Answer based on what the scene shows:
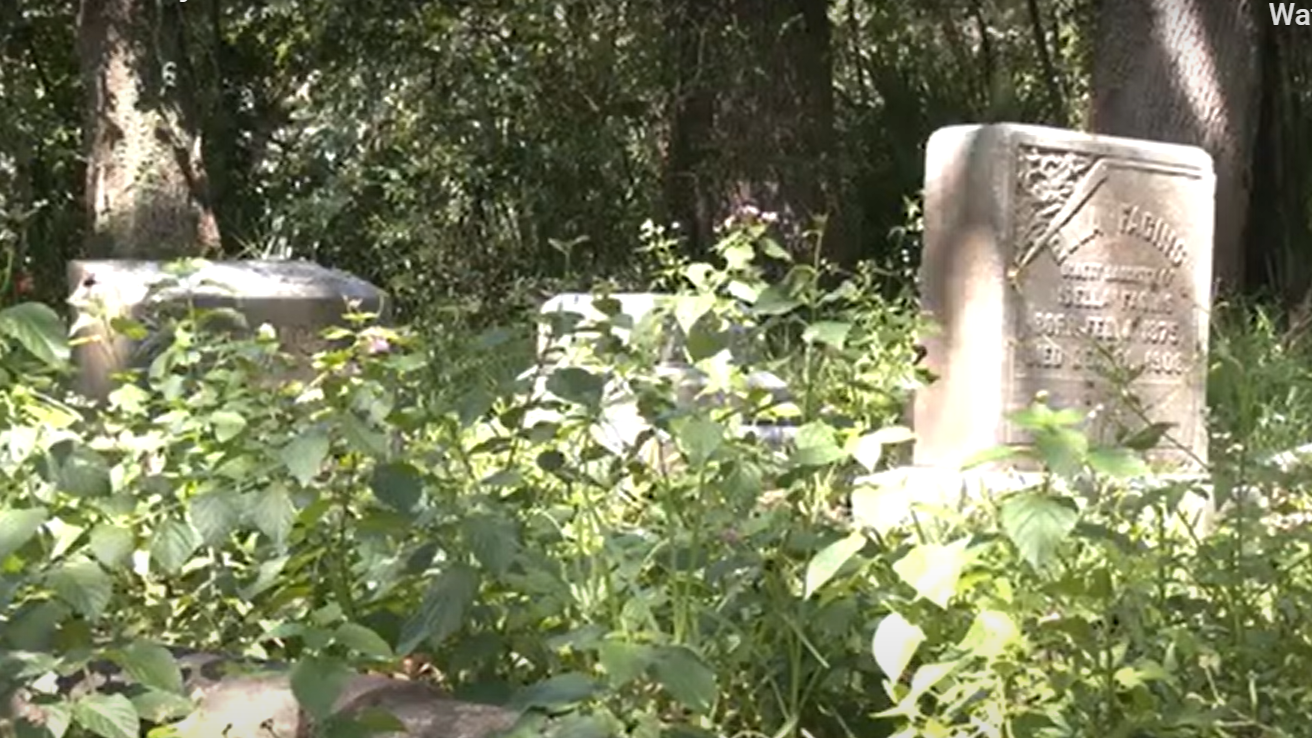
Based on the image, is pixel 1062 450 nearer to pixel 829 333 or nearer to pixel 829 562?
pixel 829 562

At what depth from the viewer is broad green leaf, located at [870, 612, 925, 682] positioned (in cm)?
250

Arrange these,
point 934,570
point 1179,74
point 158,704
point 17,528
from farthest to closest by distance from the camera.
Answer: point 1179,74
point 17,528
point 934,570
point 158,704

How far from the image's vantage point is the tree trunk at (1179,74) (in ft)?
33.1

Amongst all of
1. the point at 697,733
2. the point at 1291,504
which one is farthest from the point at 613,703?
the point at 1291,504

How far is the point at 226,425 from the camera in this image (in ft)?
11.6

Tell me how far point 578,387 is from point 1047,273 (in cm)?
356

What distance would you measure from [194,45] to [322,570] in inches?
437

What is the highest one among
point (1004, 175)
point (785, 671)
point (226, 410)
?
point (1004, 175)

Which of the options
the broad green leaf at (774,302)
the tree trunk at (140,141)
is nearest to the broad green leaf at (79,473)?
the broad green leaf at (774,302)

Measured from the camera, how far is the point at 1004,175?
6.32m

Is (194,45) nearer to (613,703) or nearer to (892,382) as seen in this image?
(892,382)

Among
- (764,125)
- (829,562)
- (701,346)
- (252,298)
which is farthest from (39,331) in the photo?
(764,125)

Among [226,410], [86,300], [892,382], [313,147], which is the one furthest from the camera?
[313,147]

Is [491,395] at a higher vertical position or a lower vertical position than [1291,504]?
higher
